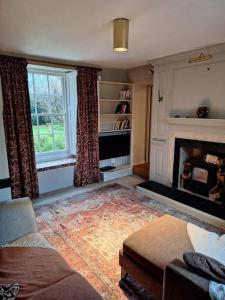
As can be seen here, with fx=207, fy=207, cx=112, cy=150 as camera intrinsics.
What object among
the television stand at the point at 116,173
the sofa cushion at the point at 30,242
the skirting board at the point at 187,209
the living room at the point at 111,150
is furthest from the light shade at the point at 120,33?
the television stand at the point at 116,173

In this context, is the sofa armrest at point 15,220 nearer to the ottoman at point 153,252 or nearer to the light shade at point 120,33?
the ottoman at point 153,252

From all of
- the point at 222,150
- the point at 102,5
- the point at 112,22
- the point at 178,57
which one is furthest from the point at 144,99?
the point at 102,5

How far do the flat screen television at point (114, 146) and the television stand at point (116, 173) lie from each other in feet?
0.95

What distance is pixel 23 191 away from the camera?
3383mm

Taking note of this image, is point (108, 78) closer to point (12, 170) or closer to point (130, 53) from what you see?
point (130, 53)

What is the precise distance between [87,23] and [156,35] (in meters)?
0.83

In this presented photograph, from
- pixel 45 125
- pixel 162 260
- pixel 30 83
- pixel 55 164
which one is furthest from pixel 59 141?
pixel 162 260

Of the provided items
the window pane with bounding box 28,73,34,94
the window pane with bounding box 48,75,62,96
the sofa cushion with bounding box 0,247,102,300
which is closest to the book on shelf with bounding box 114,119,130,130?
the window pane with bounding box 48,75,62,96

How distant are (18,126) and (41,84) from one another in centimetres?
104

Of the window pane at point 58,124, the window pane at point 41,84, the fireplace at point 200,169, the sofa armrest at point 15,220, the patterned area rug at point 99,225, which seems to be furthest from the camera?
the window pane at point 58,124

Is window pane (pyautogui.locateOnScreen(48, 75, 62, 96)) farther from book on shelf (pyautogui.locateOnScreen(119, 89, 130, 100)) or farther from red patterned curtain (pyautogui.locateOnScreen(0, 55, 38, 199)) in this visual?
book on shelf (pyautogui.locateOnScreen(119, 89, 130, 100))

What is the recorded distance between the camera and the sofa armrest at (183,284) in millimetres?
1014

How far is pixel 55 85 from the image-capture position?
155 inches

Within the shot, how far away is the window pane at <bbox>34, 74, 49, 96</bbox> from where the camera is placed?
3707mm
